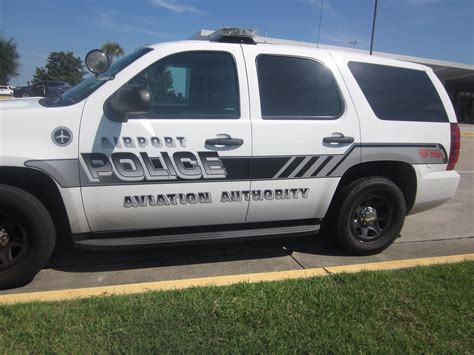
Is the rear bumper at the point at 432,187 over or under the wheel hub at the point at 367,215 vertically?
over

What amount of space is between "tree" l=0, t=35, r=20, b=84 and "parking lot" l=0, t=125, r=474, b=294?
49827mm

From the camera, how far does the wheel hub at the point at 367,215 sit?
4.54 metres

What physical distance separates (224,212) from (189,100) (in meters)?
0.99

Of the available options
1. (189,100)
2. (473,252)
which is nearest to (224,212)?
(189,100)

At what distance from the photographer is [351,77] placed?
14.2ft

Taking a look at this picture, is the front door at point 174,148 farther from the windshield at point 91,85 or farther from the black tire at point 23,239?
the black tire at point 23,239

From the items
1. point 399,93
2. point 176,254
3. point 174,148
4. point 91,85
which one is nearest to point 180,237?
point 176,254

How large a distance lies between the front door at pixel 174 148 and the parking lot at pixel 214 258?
477mm

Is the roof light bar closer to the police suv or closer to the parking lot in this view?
the police suv

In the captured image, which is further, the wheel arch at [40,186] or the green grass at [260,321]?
the wheel arch at [40,186]

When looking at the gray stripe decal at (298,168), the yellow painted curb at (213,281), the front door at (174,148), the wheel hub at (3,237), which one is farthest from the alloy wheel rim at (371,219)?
the wheel hub at (3,237)

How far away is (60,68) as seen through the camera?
75.0 meters

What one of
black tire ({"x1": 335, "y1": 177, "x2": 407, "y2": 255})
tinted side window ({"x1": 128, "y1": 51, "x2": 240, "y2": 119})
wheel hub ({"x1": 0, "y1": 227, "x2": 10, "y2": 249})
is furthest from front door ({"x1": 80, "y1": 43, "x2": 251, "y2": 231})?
black tire ({"x1": 335, "y1": 177, "x2": 407, "y2": 255})

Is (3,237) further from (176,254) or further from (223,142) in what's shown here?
(223,142)
